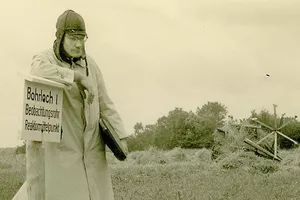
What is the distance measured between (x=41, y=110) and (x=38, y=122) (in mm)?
83

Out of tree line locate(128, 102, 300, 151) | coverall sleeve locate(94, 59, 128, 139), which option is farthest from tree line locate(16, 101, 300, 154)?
coverall sleeve locate(94, 59, 128, 139)

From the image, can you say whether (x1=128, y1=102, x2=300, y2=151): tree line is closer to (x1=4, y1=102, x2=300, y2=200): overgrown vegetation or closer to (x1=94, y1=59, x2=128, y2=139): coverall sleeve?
(x1=4, y1=102, x2=300, y2=200): overgrown vegetation

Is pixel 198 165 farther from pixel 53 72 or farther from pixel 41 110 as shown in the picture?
pixel 41 110

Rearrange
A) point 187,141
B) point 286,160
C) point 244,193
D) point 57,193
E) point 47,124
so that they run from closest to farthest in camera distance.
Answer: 1. point 47,124
2. point 57,193
3. point 244,193
4. point 286,160
5. point 187,141

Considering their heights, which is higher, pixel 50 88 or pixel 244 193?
pixel 50 88

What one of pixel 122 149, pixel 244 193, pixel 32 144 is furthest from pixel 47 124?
pixel 244 193

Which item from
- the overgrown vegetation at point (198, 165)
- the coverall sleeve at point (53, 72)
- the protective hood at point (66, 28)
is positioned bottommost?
the overgrown vegetation at point (198, 165)

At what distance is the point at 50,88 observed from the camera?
14.4 ft

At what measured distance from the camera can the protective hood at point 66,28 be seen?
189 inches

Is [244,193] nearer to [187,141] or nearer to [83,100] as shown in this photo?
[83,100]

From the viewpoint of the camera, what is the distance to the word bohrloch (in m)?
4.17

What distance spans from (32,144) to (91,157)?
2.27 feet

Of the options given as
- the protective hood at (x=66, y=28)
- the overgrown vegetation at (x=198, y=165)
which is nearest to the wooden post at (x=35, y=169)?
the protective hood at (x=66, y=28)

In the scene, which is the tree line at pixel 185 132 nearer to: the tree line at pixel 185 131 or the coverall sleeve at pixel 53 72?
the tree line at pixel 185 131
